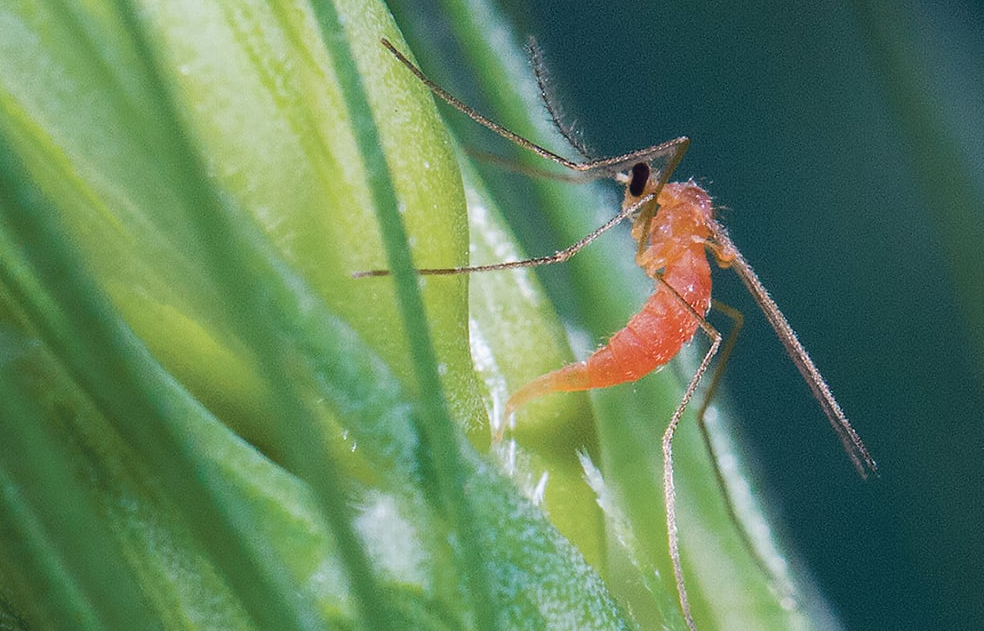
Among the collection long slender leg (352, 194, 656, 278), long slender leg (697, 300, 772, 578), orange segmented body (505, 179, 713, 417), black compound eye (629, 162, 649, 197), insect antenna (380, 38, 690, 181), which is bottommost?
long slender leg (697, 300, 772, 578)

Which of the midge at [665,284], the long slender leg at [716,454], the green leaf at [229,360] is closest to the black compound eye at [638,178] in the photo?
the midge at [665,284]

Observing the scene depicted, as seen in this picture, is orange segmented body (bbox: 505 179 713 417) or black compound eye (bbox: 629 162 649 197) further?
black compound eye (bbox: 629 162 649 197)

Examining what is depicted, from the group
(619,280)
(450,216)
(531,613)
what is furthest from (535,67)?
(531,613)

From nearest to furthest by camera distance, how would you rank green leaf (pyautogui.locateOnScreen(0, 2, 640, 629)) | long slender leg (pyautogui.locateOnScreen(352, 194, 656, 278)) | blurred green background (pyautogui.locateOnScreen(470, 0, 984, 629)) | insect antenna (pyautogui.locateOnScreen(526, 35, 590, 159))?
green leaf (pyautogui.locateOnScreen(0, 2, 640, 629)), long slender leg (pyautogui.locateOnScreen(352, 194, 656, 278)), insect antenna (pyautogui.locateOnScreen(526, 35, 590, 159)), blurred green background (pyautogui.locateOnScreen(470, 0, 984, 629))

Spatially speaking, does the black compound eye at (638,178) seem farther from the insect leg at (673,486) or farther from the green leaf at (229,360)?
the green leaf at (229,360)

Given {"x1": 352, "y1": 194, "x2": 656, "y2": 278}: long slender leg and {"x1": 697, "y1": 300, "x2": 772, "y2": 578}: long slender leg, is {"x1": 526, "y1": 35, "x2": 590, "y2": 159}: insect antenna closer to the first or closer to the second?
{"x1": 352, "y1": 194, "x2": 656, "y2": 278}: long slender leg

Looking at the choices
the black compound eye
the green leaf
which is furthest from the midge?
the green leaf

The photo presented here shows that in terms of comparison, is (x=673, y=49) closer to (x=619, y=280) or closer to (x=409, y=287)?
(x=619, y=280)

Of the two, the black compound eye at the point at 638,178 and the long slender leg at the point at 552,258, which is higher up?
the black compound eye at the point at 638,178
